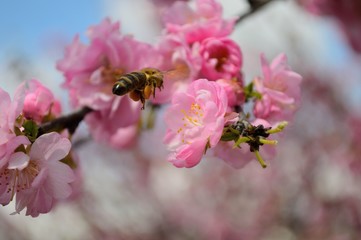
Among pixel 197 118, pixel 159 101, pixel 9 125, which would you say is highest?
pixel 9 125

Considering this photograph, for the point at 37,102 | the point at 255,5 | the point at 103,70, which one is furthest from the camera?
the point at 255,5

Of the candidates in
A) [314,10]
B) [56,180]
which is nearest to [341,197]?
[314,10]

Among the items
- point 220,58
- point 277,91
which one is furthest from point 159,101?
point 277,91

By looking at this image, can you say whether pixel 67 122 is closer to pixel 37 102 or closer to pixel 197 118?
pixel 37 102

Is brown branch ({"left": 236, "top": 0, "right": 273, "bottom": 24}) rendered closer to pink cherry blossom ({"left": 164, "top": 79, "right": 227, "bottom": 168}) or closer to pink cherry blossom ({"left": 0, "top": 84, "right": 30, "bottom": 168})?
pink cherry blossom ({"left": 164, "top": 79, "right": 227, "bottom": 168})

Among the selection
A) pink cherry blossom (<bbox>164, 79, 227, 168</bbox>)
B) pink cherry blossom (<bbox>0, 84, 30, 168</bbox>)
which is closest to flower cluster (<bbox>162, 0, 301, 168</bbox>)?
pink cherry blossom (<bbox>164, 79, 227, 168</bbox>)

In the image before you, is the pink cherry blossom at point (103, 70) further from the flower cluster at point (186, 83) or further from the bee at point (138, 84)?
the bee at point (138, 84)

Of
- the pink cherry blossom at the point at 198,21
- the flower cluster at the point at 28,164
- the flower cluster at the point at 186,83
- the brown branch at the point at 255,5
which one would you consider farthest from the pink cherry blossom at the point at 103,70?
the brown branch at the point at 255,5
